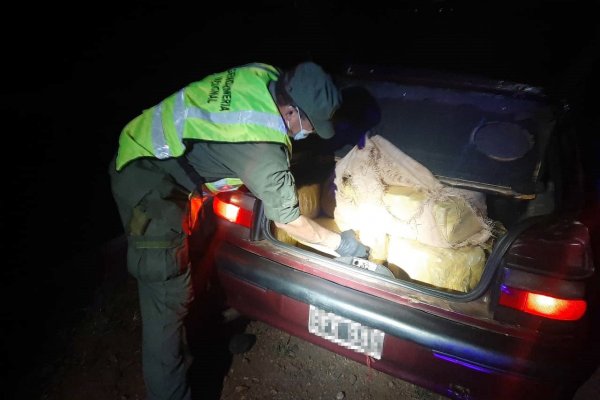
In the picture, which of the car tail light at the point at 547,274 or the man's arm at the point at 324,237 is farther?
the man's arm at the point at 324,237

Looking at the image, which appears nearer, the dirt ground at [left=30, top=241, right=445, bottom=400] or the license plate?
the license plate

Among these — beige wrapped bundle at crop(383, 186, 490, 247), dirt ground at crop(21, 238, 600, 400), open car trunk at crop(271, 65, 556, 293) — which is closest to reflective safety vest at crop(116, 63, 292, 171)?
open car trunk at crop(271, 65, 556, 293)

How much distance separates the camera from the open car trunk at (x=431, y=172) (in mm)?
2164

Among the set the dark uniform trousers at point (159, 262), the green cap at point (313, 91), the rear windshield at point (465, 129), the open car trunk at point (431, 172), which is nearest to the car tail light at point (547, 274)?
the open car trunk at point (431, 172)

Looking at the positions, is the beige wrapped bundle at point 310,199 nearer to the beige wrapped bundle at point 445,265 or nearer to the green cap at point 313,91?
the beige wrapped bundle at point 445,265

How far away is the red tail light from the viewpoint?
1.45 m

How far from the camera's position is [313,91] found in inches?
63.0

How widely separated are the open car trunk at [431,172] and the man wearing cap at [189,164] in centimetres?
53

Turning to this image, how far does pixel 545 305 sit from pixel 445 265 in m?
0.69

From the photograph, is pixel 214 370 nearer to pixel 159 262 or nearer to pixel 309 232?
pixel 159 262

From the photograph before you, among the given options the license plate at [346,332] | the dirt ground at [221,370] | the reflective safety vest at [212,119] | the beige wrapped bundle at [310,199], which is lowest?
the dirt ground at [221,370]

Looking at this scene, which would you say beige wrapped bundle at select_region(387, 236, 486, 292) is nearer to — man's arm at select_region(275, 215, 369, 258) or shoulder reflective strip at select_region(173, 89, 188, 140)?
man's arm at select_region(275, 215, 369, 258)

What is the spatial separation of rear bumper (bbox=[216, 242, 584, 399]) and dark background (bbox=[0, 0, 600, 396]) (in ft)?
5.14

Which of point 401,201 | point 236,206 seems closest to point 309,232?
point 236,206
